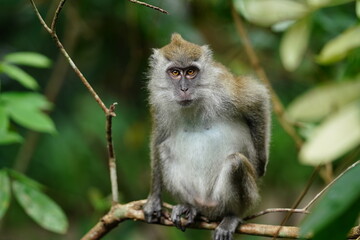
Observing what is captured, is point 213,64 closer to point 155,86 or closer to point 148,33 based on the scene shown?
point 155,86

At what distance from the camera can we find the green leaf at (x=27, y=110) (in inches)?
174

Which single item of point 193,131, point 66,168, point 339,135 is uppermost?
point 339,135

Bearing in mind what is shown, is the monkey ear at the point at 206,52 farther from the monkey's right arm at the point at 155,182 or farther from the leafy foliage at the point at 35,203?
the leafy foliage at the point at 35,203

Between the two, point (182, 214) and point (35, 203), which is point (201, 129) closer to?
point (182, 214)

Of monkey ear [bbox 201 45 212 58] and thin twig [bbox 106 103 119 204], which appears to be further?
monkey ear [bbox 201 45 212 58]

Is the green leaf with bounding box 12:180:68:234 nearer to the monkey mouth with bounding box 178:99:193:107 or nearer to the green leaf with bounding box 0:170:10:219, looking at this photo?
the green leaf with bounding box 0:170:10:219

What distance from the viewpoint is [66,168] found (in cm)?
839

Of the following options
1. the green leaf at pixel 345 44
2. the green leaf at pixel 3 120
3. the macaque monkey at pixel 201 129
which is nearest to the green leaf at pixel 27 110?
the green leaf at pixel 3 120

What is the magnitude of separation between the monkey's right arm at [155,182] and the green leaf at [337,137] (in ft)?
11.9

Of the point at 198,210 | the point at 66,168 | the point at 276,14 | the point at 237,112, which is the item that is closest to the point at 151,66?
the point at 237,112

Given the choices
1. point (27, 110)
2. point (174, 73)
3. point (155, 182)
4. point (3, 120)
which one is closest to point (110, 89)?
point (174, 73)

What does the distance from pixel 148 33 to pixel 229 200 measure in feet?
11.3

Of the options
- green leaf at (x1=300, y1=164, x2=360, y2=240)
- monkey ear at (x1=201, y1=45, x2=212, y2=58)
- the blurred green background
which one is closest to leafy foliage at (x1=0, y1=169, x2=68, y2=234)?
monkey ear at (x1=201, y1=45, x2=212, y2=58)

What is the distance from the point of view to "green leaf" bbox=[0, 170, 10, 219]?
4.08 m
